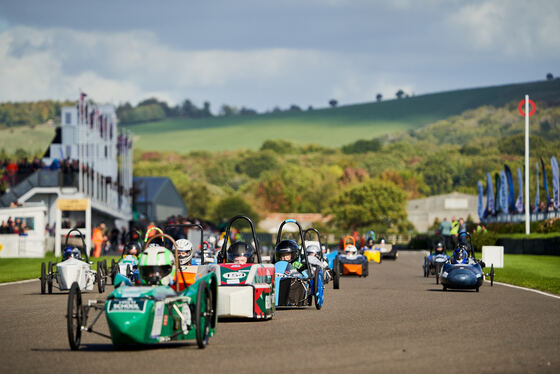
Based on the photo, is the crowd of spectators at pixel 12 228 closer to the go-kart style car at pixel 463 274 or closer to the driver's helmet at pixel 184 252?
the driver's helmet at pixel 184 252

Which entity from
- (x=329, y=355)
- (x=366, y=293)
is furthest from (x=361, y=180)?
(x=329, y=355)

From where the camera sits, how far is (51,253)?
174ft

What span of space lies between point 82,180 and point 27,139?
10451 cm

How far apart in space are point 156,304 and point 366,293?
12672mm

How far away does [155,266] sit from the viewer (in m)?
12.7

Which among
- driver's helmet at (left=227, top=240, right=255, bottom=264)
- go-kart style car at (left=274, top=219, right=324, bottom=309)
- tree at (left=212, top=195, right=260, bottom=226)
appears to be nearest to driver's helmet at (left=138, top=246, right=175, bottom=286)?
driver's helmet at (left=227, top=240, right=255, bottom=264)

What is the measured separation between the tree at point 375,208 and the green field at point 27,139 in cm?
4942

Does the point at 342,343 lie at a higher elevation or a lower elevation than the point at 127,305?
lower

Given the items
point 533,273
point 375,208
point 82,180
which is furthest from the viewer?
point 375,208

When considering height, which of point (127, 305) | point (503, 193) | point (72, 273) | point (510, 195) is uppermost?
point (503, 193)

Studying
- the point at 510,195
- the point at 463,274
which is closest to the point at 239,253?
the point at 463,274

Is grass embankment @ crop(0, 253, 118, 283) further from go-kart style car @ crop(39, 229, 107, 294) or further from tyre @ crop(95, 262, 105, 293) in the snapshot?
go-kart style car @ crop(39, 229, 107, 294)

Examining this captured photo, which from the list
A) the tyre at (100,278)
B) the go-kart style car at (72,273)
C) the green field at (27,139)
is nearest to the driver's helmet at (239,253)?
the go-kart style car at (72,273)

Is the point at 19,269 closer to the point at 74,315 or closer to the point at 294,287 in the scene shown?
the point at 294,287
